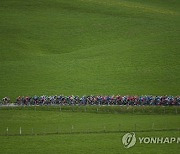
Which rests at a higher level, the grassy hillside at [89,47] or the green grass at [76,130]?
the grassy hillside at [89,47]

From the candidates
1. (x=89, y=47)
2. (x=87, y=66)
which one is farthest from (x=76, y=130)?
(x=89, y=47)

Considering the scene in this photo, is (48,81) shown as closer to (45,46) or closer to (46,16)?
(45,46)

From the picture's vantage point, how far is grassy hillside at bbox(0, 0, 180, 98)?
98.7 m

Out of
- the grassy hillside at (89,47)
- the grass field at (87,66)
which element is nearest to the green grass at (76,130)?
the grass field at (87,66)

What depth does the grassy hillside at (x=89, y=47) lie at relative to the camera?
98688mm

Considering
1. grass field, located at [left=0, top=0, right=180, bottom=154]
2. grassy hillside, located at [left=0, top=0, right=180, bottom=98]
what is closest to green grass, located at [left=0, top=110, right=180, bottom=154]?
grass field, located at [left=0, top=0, right=180, bottom=154]

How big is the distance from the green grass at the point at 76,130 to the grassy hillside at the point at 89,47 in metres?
13.0

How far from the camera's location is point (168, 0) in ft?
558

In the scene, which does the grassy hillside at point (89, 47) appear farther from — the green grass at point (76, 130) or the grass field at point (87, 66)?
the green grass at point (76, 130)

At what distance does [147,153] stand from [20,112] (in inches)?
951

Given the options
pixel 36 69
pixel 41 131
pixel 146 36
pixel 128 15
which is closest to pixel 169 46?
pixel 146 36

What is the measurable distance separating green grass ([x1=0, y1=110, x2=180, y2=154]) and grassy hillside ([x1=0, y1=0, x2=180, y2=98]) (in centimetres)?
1302

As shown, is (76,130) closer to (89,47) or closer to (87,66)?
(87,66)

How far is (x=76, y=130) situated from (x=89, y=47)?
54617mm
